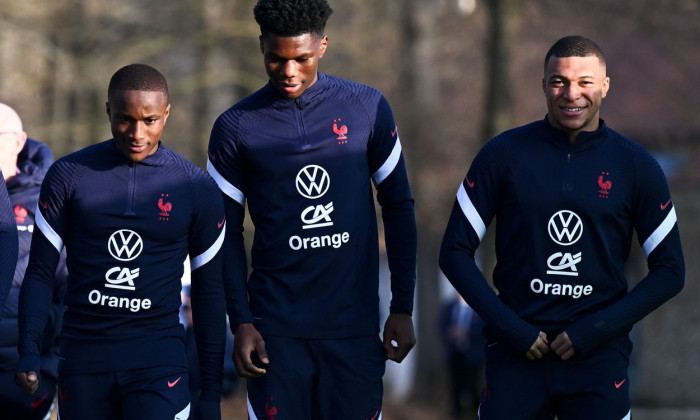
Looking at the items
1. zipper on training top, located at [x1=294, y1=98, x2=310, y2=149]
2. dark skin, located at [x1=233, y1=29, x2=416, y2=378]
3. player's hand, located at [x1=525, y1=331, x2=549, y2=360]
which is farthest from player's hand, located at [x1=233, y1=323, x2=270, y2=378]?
player's hand, located at [x1=525, y1=331, x2=549, y2=360]

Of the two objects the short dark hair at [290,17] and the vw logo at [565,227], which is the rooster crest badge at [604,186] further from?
the short dark hair at [290,17]

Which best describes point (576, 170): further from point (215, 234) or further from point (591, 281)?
point (215, 234)

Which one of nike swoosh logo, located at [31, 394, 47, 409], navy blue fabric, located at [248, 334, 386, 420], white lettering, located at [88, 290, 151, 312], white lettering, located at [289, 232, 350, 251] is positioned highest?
white lettering, located at [289, 232, 350, 251]

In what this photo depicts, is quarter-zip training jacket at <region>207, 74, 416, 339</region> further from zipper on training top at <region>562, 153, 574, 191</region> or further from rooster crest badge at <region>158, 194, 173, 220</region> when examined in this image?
zipper on training top at <region>562, 153, 574, 191</region>

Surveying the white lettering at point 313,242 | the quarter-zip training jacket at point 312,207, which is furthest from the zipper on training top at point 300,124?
the white lettering at point 313,242

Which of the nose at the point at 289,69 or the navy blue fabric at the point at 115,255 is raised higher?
the nose at the point at 289,69

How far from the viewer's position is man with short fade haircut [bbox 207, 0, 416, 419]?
20.4 ft

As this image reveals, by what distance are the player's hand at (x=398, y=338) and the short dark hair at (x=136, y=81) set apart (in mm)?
1623

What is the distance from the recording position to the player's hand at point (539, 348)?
233 inches

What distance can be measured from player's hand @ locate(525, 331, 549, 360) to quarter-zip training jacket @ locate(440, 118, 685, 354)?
3 cm

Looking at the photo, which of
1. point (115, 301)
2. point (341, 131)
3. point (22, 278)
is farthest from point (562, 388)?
point (22, 278)

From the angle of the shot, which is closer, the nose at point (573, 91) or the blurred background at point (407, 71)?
the nose at point (573, 91)

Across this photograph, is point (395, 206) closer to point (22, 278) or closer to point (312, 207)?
point (312, 207)

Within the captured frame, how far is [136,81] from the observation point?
6055 mm
